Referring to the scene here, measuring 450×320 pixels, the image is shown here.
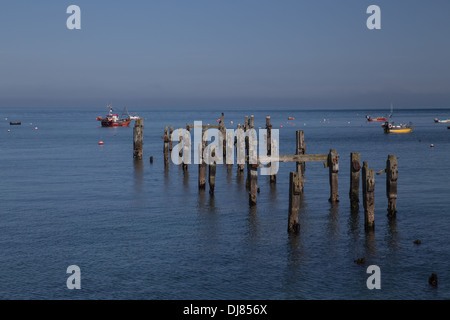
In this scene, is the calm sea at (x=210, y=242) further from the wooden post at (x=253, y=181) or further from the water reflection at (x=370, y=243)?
the wooden post at (x=253, y=181)

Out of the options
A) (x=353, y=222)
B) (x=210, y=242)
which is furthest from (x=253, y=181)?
(x=210, y=242)

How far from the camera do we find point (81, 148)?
7156 cm

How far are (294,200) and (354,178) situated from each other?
6000 mm

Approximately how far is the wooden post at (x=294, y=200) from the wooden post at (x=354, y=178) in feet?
17.0

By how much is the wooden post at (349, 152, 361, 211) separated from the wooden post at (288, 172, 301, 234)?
5.17 meters

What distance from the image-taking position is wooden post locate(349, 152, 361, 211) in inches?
1061

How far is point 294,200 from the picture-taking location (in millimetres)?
22656

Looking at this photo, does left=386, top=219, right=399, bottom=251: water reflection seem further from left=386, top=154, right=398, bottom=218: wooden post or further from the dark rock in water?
the dark rock in water

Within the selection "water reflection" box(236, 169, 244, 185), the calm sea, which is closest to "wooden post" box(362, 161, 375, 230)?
the calm sea

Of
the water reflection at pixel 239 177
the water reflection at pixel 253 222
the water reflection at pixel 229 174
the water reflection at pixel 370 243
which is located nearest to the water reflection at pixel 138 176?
the water reflection at pixel 229 174

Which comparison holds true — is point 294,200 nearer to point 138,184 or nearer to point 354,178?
point 354,178

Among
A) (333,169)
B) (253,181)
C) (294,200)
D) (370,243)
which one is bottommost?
(370,243)
